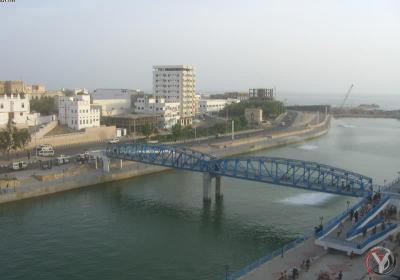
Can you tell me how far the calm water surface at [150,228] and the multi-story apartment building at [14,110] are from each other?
15429 millimetres

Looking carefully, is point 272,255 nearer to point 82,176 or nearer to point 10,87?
point 82,176

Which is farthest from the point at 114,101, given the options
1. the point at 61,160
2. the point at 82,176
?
the point at 82,176

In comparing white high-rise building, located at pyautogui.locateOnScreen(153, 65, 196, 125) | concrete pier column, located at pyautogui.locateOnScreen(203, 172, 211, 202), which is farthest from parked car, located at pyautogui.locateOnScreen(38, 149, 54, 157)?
white high-rise building, located at pyautogui.locateOnScreen(153, 65, 196, 125)

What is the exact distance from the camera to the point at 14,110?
3991 centimetres

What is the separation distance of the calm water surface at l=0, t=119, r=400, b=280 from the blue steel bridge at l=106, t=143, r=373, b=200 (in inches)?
Result: 55.0

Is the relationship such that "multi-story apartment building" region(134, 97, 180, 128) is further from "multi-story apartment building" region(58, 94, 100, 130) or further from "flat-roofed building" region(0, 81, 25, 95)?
"flat-roofed building" region(0, 81, 25, 95)

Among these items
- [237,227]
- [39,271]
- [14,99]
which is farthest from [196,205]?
[14,99]

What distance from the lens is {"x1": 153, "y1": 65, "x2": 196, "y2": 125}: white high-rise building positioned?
202 feet

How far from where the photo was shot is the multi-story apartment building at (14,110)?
128ft

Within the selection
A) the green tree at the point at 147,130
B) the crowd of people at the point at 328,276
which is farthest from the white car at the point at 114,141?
the crowd of people at the point at 328,276

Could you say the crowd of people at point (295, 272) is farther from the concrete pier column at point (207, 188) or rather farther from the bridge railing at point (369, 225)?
the concrete pier column at point (207, 188)

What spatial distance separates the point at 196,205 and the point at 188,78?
40.8 m

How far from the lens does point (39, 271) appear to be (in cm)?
1565

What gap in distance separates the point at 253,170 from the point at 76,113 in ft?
77.7
